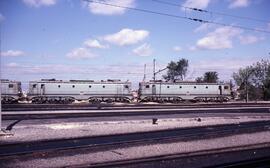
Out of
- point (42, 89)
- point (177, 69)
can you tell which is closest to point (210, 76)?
point (177, 69)

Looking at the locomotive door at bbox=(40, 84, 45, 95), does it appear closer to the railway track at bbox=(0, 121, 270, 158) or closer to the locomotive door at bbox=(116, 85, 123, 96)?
the locomotive door at bbox=(116, 85, 123, 96)

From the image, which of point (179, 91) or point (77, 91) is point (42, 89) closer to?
point (77, 91)

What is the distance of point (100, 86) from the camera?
56781 mm

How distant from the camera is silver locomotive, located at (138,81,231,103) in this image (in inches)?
2361

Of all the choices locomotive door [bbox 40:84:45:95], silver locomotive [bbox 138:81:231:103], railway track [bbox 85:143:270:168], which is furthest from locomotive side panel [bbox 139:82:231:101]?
railway track [bbox 85:143:270:168]

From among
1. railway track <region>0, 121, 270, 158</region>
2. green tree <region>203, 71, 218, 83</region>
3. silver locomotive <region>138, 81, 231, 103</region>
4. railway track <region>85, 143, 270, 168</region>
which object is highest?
green tree <region>203, 71, 218, 83</region>

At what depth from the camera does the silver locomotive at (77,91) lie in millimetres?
54938

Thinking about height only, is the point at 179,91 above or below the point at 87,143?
above

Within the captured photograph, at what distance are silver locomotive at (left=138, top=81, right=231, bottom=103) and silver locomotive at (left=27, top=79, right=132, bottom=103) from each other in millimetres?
3202

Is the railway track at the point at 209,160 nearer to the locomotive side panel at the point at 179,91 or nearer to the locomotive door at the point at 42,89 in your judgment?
the locomotive door at the point at 42,89

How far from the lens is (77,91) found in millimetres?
56062

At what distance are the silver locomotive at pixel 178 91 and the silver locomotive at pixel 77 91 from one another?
320 centimetres

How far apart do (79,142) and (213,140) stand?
6.33m

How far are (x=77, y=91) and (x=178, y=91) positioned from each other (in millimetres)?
16210
